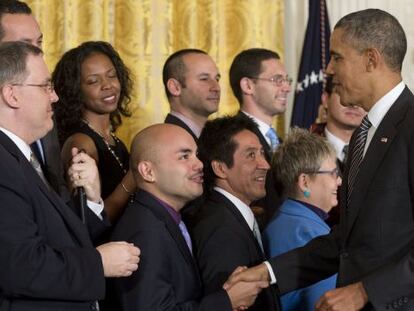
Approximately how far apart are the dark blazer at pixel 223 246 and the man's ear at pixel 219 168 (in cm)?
19

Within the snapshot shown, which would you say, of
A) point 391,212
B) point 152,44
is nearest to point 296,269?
point 391,212

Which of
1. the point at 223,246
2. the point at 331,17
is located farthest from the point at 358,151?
the point at 331,17

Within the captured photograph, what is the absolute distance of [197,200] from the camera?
411 centimetres

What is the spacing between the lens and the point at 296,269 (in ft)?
12.3

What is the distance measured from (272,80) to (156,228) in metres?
2.50

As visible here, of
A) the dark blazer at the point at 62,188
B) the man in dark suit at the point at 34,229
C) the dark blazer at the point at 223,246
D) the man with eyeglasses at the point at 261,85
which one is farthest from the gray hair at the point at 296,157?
the man in dark suit at the point at 34,229

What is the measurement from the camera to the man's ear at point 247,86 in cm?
577

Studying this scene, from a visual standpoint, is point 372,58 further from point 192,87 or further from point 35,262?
point 192,87

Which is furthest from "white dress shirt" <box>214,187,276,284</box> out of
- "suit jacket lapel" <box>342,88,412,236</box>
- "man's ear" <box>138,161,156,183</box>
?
"suit jacket lapel" <box>342,88,412,236</box>

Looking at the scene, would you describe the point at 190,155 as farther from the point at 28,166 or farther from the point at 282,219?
the point at 28,166

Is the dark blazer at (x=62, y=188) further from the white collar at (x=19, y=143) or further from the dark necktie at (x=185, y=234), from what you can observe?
the white collar at (x=19, y=143)

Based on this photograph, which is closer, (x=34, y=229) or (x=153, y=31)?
(x=34, y=229)

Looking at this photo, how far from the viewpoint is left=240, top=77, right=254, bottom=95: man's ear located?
5773 mm

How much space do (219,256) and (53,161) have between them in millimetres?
771
